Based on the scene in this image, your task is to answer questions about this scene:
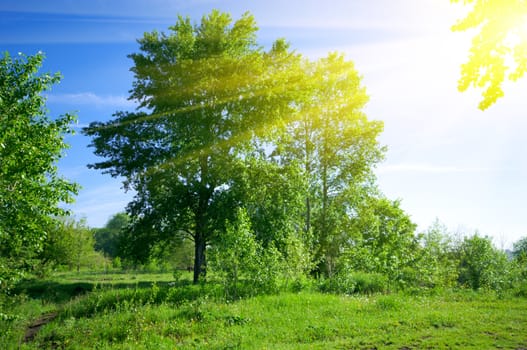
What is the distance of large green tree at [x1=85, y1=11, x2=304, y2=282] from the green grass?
7.80 metres

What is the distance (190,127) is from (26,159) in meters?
10.3

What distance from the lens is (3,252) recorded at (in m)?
27.2

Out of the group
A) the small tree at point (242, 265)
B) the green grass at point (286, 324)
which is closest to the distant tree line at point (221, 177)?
the small tree at point (242, 265)

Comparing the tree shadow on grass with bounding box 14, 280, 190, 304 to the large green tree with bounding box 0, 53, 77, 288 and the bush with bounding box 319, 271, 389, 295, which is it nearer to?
the large green tree with bounding box 0, 53, 77, 288

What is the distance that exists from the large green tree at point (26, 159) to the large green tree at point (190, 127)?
5795 mm

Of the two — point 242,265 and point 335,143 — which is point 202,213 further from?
point 335,143

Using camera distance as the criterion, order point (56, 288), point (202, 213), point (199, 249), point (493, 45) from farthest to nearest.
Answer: point (56, 288) < point (199, 249) < point (202, 213) < point (493, 45)

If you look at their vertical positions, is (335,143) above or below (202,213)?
above

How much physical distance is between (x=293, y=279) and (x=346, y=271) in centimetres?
312

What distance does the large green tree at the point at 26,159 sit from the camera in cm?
1451

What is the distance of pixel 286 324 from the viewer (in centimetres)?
1181

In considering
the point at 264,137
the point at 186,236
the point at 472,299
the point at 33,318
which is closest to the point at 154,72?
the point at 264,137

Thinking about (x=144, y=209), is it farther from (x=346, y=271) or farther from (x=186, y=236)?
(x=346, y=271)

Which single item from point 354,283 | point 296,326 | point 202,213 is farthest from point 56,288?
point 296,326
